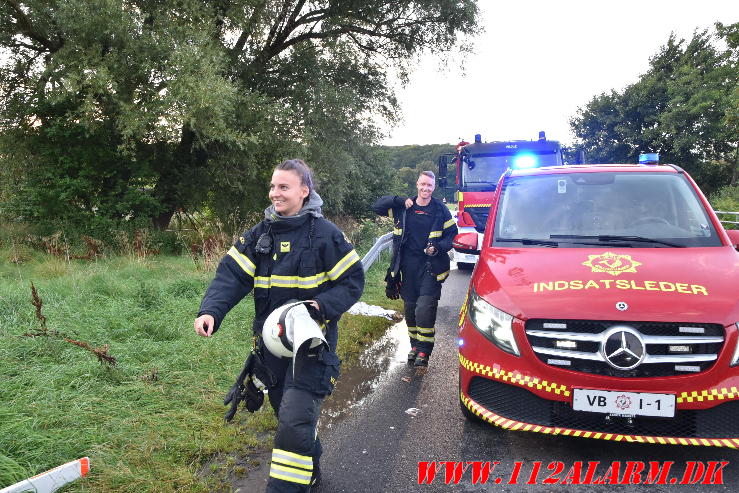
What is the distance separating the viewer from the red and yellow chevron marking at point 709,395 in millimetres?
2656

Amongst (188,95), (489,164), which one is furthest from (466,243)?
(489,164)

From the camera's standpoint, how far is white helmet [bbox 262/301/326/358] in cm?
233

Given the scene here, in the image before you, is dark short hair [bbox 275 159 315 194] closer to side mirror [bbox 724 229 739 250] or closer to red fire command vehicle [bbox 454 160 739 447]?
red fire command vehicle [bbox 454 160 739 447]

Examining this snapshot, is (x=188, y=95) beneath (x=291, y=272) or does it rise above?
above

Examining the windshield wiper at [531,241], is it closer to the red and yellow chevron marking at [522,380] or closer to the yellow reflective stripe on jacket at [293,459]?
the red and yellow chevron marking at [522,380]

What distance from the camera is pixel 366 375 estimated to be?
15.7ft

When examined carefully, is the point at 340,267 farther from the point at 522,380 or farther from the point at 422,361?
the point at 422,361

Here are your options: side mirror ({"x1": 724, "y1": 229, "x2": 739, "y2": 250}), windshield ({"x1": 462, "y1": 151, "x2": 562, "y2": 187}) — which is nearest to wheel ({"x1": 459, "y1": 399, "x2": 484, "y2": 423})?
side mirror ({"x1": 724, "y1": 229, "x2": 739, "y2": 250})

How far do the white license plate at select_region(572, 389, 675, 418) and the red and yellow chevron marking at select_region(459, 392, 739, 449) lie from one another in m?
0.15

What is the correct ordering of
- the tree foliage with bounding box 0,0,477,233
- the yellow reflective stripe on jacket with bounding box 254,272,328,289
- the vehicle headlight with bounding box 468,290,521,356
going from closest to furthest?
the yellow reflective stripe on jacket with bounding box 254,272,328,289 → the vehicle headlight with bounding box 468,290,521,356 → the tree foliage with bounding box 0,0,477,233

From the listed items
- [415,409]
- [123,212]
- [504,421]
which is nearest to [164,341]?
[415,409]

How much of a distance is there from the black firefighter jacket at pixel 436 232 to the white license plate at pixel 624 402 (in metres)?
2.35

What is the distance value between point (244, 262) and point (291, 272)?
286mm

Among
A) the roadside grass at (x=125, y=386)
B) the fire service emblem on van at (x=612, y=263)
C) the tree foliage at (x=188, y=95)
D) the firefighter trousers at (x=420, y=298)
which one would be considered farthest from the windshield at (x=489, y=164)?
the fire service emblem on van at (x=612, y=263)
